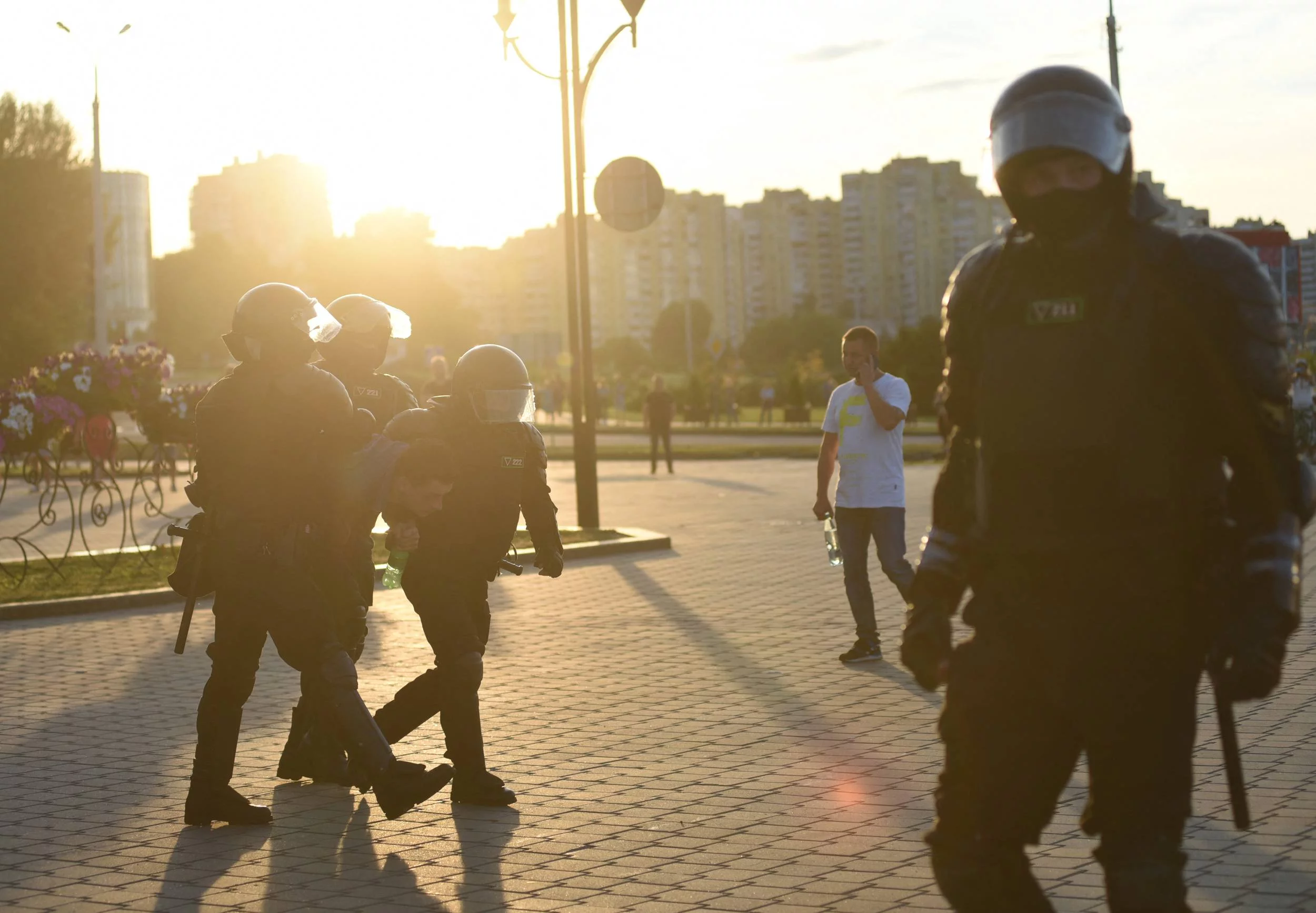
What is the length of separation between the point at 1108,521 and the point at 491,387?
Result: 356 cm

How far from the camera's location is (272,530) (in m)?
5.86

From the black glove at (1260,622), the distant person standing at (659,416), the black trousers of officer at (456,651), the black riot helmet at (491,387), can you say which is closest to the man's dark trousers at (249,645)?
the black trousers of officer at (456,651)

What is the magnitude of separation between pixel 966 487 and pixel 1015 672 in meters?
0.40

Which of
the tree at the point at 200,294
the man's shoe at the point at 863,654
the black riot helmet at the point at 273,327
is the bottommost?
the man's shoe at the point at 863,654

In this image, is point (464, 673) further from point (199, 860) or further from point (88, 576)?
point (88, 576)

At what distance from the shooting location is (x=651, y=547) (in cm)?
1745

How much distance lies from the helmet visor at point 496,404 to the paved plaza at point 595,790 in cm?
141

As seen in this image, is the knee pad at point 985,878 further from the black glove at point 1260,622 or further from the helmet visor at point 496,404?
the helmet visor at point 496,404

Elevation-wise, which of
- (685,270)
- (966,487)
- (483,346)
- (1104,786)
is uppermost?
(685,270)

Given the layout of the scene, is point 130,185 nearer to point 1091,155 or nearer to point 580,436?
point 580,436

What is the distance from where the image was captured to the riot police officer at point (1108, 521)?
3141 mm

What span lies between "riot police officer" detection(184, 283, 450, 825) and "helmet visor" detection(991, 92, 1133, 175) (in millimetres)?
3190

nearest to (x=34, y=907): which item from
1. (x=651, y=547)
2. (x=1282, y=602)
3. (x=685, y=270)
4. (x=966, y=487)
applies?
(x=966, y=487)

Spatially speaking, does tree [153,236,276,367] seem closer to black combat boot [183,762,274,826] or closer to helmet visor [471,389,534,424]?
helmet visor [471,389,534,424]
